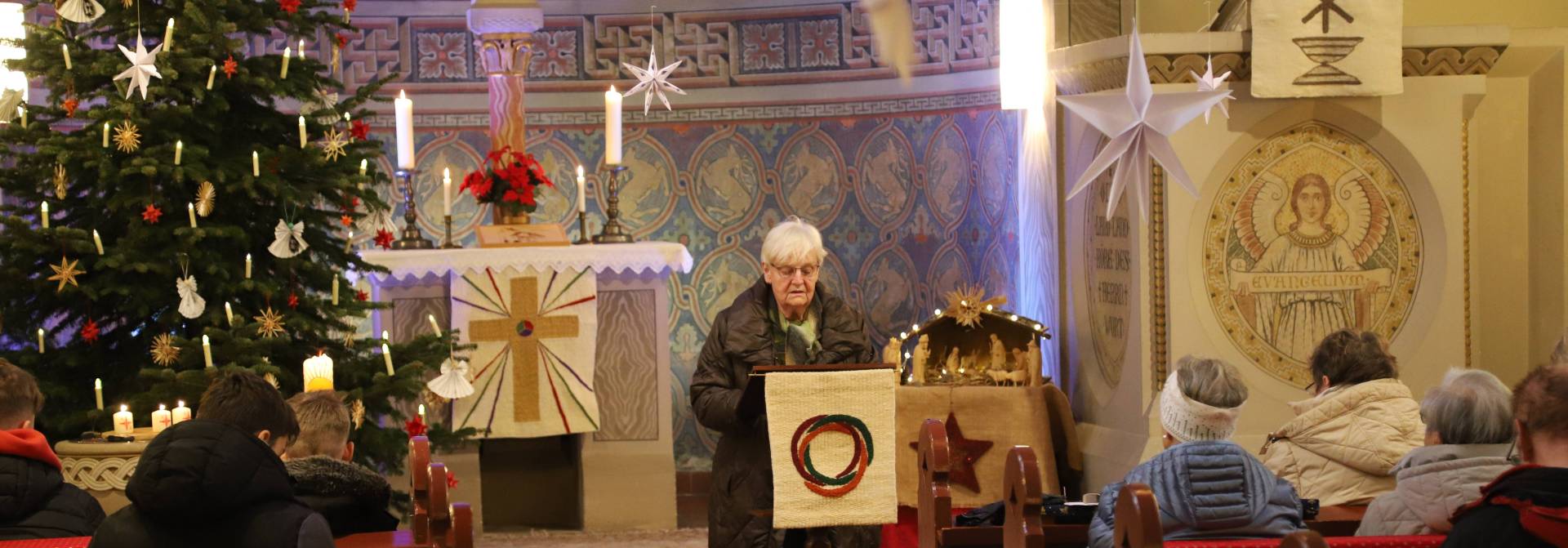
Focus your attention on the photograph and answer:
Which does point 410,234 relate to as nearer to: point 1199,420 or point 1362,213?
point 1362,213

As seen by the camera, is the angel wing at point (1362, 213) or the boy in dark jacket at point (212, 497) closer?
the boy in dark jacket at point (212, 497)

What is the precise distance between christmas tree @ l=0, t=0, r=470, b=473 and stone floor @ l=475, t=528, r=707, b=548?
1552 millimetres

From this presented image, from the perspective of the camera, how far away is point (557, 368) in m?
7.17

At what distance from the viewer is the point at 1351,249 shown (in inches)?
243

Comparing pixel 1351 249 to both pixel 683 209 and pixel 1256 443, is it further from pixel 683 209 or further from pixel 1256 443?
pixel 683 209

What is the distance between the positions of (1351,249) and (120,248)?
446 cm

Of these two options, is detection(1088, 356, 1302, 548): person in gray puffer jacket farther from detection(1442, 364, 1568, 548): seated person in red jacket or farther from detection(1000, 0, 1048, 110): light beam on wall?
detection(1000, 0, 1048, 110): light beam on wall

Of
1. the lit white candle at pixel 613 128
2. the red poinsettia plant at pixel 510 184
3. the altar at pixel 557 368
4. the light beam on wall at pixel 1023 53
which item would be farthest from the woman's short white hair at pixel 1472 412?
the red poinsettia plant at pixel 510 184

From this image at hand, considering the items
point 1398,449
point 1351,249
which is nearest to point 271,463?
point 1398,449

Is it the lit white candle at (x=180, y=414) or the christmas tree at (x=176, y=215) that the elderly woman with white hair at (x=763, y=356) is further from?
the christmas tree at (x=176, y=215)

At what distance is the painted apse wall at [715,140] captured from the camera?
8.76 m

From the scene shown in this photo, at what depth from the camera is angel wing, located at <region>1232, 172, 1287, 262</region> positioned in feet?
20.2

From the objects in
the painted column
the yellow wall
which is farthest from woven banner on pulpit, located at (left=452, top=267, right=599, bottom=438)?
the yellow wall

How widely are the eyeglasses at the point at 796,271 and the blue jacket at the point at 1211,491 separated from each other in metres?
1.21
